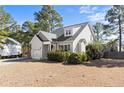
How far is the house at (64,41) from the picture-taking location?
19.2 m

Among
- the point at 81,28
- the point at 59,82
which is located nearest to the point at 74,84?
the point at 59,82

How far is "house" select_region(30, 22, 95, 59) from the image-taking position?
19.2 metres

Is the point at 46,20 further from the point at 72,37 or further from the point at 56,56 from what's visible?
the point at 56,56

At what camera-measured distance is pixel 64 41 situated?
19219mm

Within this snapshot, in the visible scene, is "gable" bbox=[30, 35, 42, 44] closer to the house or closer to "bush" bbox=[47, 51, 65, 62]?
the house

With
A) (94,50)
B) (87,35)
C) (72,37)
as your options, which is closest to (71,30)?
(72,37)

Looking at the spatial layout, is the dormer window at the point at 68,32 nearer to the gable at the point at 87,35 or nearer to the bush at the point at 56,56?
the gable at the point at 87,35

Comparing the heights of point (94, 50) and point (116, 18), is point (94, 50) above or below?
below

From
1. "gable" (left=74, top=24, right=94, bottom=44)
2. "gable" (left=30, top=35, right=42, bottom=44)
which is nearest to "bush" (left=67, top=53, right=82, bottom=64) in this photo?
"gable" (left=74, top=24, right=94, bottom=44)

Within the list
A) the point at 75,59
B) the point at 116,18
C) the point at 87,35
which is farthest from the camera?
the point at 116,18

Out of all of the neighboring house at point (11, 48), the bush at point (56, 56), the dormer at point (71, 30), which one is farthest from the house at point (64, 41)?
the neighboring house at point (11, 48)

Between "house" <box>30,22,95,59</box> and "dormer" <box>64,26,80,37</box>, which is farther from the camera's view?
"dormer" <box>64,26,80,37</box>
